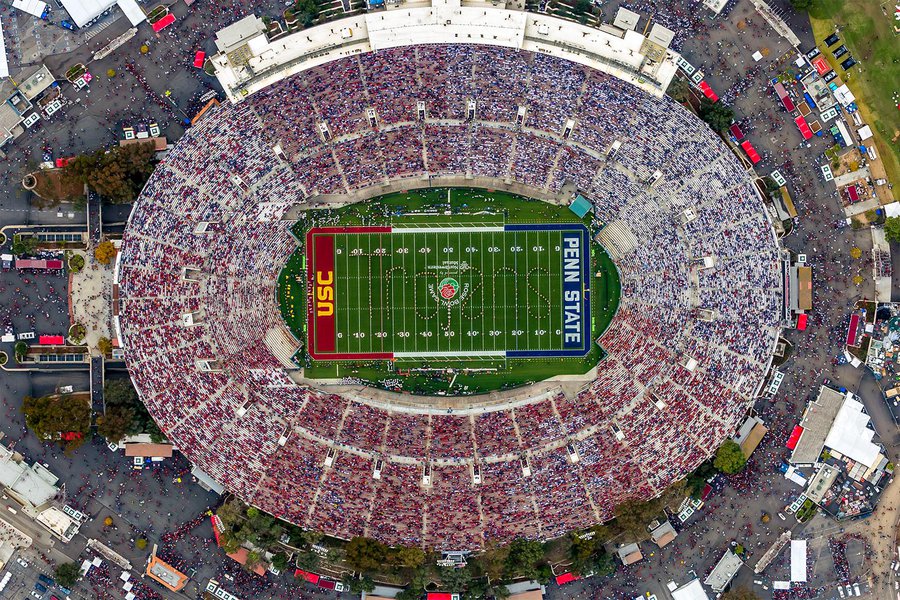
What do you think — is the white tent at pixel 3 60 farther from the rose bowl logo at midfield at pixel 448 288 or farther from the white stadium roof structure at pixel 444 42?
the rose bowl logo at midfield at pixel 448 288

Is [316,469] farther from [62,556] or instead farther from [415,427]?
[62,556]

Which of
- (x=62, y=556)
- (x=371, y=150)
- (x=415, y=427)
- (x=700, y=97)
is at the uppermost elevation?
(x=700, y=97)

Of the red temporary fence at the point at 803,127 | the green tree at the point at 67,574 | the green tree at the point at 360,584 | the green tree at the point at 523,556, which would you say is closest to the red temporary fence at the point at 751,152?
the red temporary fence at the point at 803,127

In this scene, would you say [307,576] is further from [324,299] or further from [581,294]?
[581,294]

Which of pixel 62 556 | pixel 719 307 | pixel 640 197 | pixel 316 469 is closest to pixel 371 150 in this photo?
pixel 640 197

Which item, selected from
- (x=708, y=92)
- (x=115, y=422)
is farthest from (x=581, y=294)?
(x=115, y=422)

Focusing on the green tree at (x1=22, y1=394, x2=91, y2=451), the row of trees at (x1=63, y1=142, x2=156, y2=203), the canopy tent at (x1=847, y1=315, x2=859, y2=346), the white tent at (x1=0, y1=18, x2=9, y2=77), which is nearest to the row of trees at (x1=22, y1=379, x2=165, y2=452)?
the green tree at (x1=22, y1=394, x2=91, y2=451)
